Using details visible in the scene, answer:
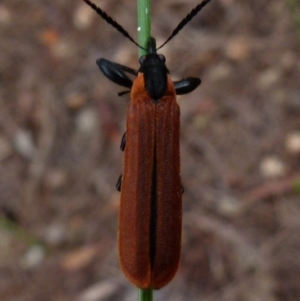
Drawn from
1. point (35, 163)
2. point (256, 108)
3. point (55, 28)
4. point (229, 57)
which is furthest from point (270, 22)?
point (35, 163)

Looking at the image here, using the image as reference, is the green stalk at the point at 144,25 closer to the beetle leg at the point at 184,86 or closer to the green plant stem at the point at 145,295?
the green plant stem at the point at 145,295

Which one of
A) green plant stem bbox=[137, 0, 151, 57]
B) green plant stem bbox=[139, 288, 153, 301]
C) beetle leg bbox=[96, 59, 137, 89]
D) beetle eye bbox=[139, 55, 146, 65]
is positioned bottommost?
green plant stem bbox=[139, 288, 153, 301]

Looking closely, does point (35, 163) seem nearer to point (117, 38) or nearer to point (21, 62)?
point (21, 62)

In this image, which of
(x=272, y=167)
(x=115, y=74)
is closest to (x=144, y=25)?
(x=115, y=74)

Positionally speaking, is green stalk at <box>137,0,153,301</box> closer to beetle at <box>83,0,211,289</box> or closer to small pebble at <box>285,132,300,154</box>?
beetle at <box>83,0,211,289</box>

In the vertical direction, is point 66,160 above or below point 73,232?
above

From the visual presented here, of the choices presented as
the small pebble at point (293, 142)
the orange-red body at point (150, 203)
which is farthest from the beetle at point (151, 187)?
the small pebble at point (293, 142)

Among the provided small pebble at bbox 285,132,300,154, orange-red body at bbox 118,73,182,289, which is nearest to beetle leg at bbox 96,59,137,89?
orange-red body at bbox 118,73,182,289
